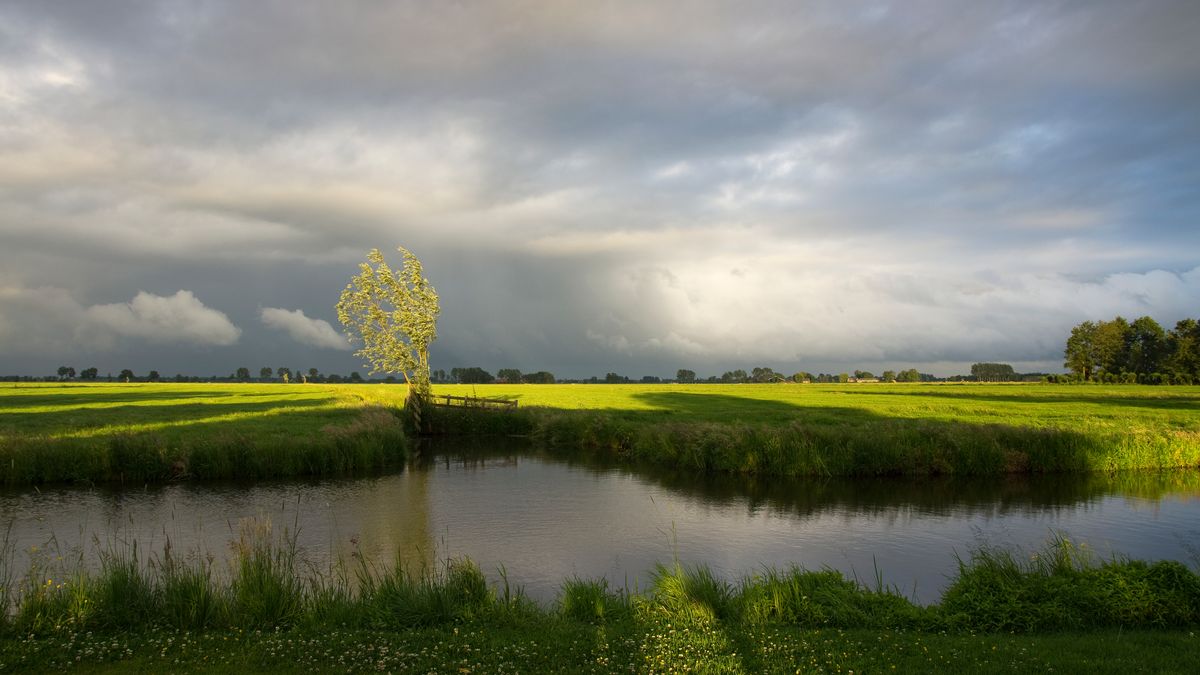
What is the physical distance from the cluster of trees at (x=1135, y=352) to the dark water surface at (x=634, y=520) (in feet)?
400

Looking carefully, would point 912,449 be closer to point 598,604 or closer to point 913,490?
point 913,490

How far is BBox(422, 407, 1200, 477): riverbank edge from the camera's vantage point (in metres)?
30.2

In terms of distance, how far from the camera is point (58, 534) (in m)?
18.0

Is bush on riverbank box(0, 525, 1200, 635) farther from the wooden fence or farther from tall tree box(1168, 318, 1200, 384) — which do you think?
tall tree box(1168, 318, 1200, 384)

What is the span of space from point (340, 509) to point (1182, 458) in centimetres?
3802

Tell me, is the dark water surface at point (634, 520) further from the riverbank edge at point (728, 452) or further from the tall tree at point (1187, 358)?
the tall tree at point (1187, 358)

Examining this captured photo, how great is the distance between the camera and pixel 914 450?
30.4 meters

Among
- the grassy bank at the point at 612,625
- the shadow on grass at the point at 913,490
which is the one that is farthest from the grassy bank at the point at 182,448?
the grassy bank at the point at 612,625

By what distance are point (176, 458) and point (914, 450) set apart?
3124 cm

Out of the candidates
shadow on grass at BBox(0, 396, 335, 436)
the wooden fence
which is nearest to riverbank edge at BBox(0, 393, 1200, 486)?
shadow on grass at BBox(0, 396, 335, 436)

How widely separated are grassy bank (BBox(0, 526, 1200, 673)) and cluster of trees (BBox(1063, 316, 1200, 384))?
142m

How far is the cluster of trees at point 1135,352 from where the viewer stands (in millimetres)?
123625

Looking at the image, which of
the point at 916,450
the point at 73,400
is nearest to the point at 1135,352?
the point at 916,450

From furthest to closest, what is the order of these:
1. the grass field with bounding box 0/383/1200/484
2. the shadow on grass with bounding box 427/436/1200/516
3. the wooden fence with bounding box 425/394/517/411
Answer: the wooden fence with bounding box 425/394/517/411, the grass field with bounding box 0/383/1200/484, the shadow on grass with bounding box 427/436/1200/516
